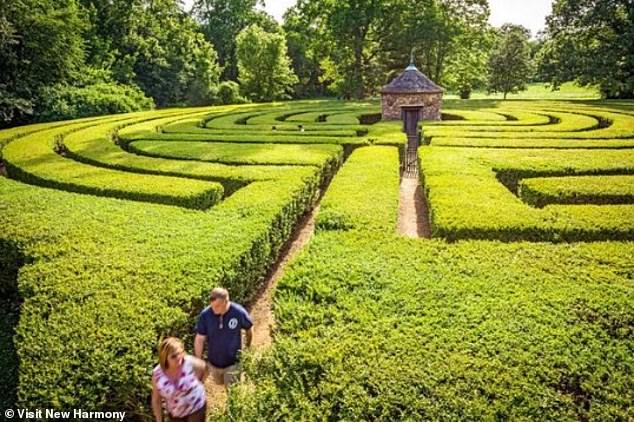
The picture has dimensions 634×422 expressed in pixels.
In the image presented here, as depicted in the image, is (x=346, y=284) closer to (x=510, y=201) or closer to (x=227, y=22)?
(x=510, y=201)

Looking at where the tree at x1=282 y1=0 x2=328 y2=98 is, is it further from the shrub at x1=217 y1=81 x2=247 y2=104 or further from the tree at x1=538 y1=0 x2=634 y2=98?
the tree at x1=538 y1=0 x2=634 y2=98

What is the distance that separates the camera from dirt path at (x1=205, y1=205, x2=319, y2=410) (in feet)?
20.5

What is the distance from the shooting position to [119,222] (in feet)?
28.2

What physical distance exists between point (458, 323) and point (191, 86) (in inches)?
1602

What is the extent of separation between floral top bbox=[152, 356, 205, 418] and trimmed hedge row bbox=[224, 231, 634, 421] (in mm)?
566

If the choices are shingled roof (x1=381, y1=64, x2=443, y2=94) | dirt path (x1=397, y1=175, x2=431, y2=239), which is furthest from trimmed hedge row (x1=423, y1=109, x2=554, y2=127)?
dirt path (x1=397, y1=175, x2=431, y2=239)

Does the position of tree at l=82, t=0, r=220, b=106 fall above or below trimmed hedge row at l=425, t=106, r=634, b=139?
above

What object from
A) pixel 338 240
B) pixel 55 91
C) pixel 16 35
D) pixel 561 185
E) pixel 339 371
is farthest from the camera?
pixel 55 91

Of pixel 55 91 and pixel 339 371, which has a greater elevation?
pixel 55 91

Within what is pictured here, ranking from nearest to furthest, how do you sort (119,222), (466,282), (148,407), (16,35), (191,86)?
(148,407) → (466,282) → (119,222) → (16,35) → (191,86)

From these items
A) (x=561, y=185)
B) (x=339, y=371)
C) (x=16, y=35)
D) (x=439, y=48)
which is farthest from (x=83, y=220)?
(x=439, y=48)

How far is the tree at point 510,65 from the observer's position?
46406mm

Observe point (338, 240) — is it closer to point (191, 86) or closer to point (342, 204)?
point (342, 204)

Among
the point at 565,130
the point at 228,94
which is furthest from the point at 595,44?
the point at 228,94
